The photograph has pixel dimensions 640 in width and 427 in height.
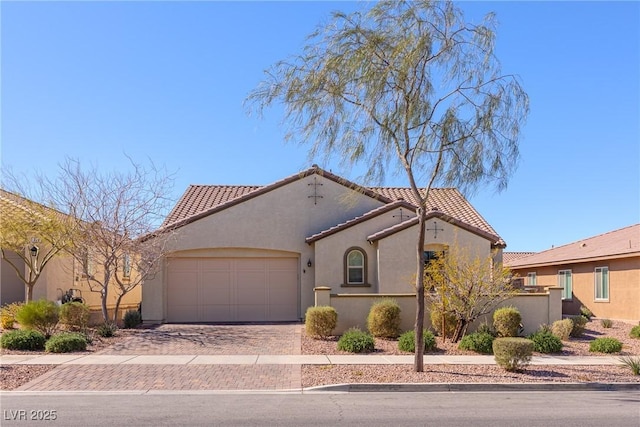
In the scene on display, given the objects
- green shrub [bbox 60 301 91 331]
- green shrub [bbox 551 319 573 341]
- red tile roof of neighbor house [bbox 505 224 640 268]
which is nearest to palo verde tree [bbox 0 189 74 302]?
green shrub [bbox 60 301 91 331]

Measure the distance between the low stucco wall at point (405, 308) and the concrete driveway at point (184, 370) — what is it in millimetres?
1528

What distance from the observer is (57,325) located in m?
17.8

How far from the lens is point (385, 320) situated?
17125mm

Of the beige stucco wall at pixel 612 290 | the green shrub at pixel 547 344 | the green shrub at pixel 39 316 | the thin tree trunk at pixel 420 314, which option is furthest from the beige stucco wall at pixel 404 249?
the green shrub at pixel 39 316

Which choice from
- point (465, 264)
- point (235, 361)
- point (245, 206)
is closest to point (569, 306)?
point (465, 264)

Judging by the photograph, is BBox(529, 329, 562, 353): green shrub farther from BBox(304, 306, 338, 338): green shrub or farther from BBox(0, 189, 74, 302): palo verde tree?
BBox(0, 189, 74, 302): palo verde tree

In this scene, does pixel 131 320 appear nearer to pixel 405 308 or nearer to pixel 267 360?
pixel 267 360

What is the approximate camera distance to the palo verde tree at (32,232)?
18.6 m

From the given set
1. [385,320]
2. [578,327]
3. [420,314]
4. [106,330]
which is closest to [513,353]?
[420,314]

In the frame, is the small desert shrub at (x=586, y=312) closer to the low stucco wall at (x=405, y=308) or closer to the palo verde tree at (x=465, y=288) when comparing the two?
the low stucco wall at (x=405, y=308)

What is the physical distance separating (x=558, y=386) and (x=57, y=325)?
14.0 metres

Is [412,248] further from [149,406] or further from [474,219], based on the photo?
[149,406]

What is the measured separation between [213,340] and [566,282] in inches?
770

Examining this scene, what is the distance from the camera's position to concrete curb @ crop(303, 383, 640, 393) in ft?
36.6
